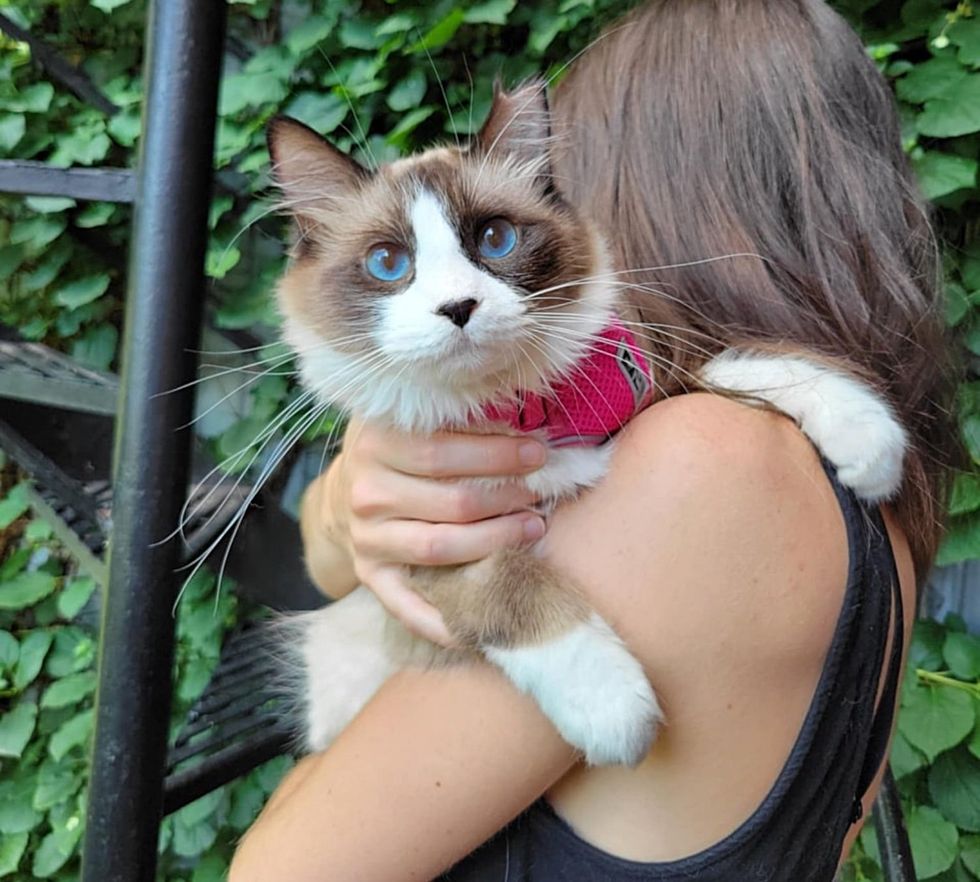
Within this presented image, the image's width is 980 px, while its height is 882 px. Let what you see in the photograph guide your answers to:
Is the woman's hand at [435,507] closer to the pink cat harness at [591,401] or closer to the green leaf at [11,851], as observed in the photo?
the pink cat harness at [591,401]

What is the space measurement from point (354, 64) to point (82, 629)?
1462mm

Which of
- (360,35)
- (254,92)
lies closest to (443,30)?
(360,35)

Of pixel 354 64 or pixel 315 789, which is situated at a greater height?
pixel 354 64

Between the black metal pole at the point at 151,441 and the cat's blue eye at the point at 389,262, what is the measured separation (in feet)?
0.85

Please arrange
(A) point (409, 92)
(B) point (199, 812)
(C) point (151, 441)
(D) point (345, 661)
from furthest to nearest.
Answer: (B) point (199, 812) < (A) point (409, 92) < (D) point (345, 661) < (C) point (151, 441)

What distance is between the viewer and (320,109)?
169cm

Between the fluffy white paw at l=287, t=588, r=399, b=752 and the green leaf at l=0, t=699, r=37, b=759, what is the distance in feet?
3.70

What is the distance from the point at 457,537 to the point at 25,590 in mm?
1565

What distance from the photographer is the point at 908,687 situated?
1.60 m

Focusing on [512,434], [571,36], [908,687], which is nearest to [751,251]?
[512,434]

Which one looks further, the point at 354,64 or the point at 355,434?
the point at 354,64

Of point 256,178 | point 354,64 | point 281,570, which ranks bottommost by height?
point 281,570

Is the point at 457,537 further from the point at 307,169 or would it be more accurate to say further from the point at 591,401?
the point at 307,169

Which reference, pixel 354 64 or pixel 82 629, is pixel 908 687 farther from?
pixel 82 629
